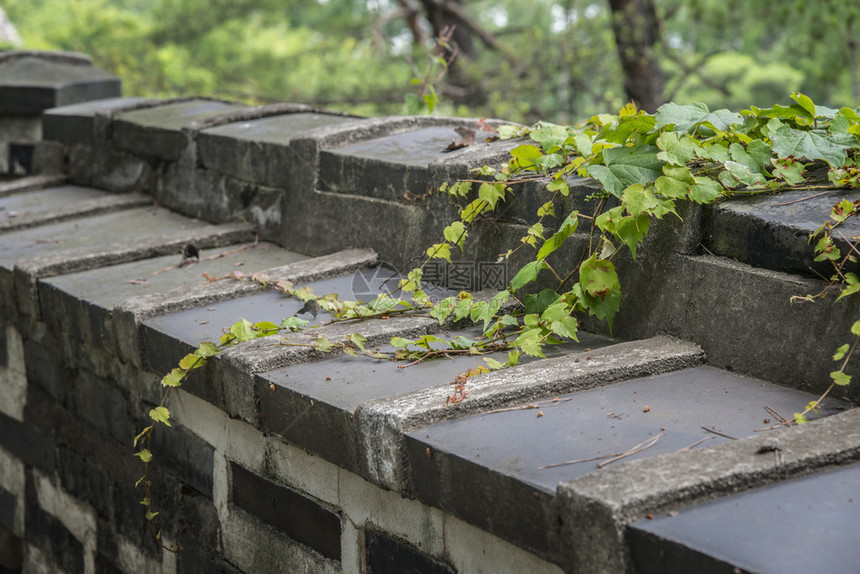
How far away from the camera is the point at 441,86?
10469mm

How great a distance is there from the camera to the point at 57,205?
4.74m

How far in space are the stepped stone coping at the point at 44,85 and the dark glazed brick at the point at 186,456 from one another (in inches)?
144

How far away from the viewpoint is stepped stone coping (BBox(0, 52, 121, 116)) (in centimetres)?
590

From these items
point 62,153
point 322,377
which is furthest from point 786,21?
point 322,377

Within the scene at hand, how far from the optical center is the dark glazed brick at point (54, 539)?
375 cm

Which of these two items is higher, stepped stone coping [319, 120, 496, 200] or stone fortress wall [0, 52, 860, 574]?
stepped stone coping [319, 120, 496, 200]

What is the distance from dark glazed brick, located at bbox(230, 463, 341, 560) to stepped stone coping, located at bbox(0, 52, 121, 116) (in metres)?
4.13

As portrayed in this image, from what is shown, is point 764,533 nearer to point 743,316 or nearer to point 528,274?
point 743,316

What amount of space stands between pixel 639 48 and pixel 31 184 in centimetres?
611

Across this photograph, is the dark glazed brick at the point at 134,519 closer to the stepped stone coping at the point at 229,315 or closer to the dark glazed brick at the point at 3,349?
the stepped stone coping at the point at 229,315

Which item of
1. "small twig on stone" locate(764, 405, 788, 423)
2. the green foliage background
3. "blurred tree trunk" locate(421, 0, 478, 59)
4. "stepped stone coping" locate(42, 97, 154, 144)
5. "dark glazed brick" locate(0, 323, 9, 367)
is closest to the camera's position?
"small twig on stone" locate(764, 405, 788, 423)

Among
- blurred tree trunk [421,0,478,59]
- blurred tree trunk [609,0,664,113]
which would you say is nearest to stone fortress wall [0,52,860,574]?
blurred tree trunk [609,0,664,113]

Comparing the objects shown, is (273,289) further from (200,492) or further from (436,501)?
(436,501)

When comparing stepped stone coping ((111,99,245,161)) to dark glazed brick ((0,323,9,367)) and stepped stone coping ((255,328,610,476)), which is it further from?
stepped stone coping ((255,328,610,476))
